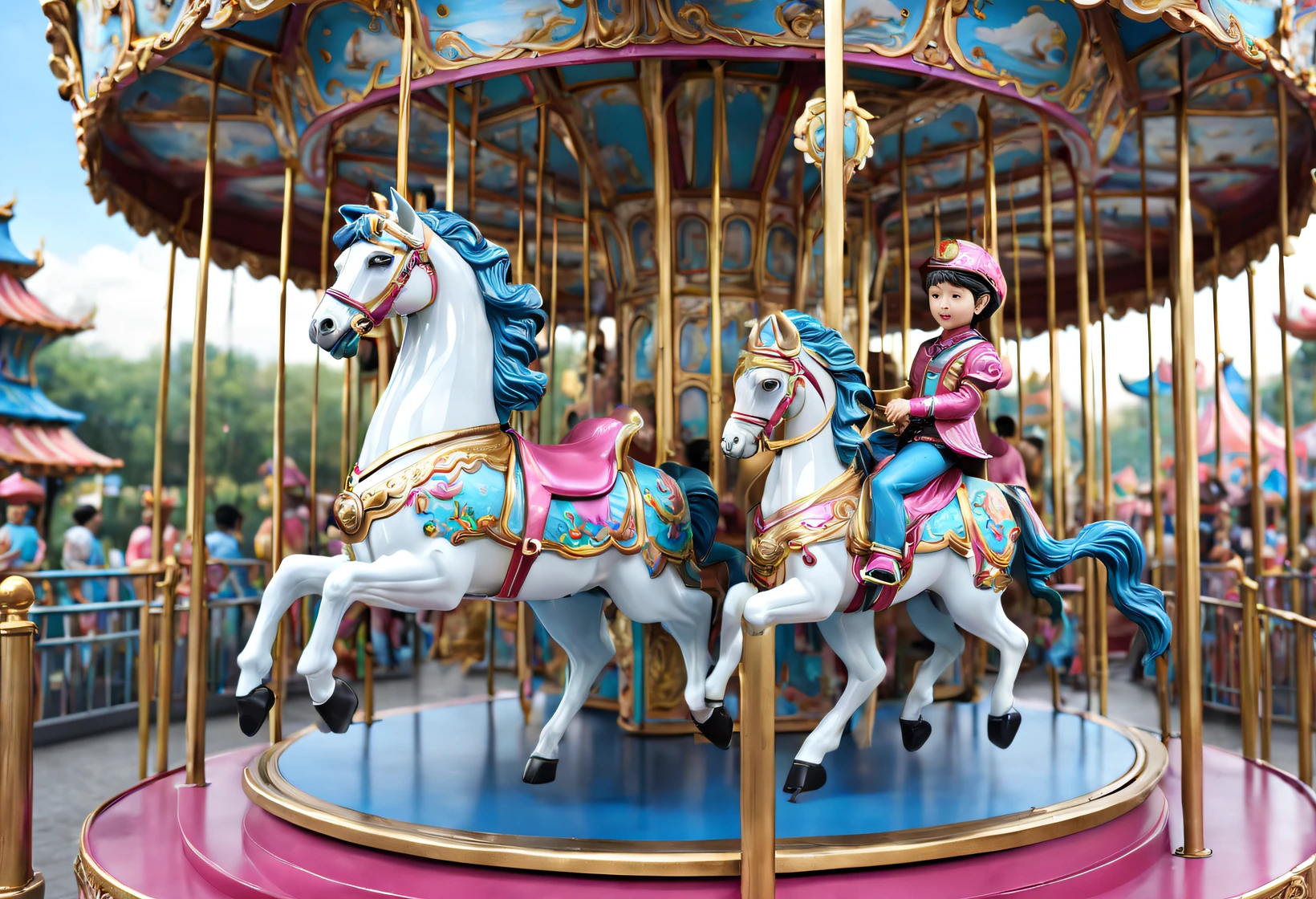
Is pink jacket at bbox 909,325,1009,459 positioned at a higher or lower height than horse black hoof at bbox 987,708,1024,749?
higher

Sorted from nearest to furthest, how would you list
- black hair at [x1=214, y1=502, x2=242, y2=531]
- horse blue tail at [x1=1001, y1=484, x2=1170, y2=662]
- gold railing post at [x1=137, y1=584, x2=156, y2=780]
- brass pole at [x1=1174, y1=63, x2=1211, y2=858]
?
brass pole at [x1=1174, y1=63, x2=1211, y2=858], horse blue tail at [x1=1001, y1=484, x2=1170, y2=662], gold railing post at [x1=137, y1=584, x2=156, y2=780], black hair at [x1=214, y1=502, x2=242, y2=531]

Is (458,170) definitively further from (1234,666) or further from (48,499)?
(48,499)

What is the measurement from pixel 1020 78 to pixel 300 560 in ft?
12.3

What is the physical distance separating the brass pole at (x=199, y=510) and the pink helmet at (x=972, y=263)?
133 inches

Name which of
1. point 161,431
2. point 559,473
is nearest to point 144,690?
point 161,431

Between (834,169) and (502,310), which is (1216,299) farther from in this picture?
(502,310)

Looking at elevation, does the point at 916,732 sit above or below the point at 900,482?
below

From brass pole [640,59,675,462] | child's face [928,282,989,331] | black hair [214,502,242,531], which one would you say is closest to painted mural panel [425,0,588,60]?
brass pole [640,59,675,462]

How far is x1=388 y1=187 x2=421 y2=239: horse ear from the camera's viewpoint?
140 inches

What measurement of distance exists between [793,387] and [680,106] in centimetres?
233

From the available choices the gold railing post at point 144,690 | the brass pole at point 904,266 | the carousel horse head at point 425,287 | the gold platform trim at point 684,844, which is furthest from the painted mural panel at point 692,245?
the gold railing post at point 144,690

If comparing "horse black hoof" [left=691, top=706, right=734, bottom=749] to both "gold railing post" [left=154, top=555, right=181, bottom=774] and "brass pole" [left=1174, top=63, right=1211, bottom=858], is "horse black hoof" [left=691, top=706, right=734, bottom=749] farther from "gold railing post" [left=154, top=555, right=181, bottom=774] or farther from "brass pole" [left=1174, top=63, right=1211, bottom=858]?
"gold railing post" [left=154, top=555, right=181, bottom=774]

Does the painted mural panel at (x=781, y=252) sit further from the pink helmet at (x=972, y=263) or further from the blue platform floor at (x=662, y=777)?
the blue platform floor at (x=662, y=777)

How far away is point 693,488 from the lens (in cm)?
432
